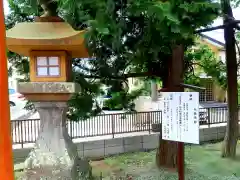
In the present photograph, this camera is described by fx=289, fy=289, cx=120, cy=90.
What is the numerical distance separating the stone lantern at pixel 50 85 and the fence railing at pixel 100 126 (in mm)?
2166

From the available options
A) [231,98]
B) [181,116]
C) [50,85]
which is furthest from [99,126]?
[181,116]

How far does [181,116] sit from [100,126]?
4.27 m

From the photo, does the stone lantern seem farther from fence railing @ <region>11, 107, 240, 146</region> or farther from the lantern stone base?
fence railing @ <region>11, 107, 240, 146</region>

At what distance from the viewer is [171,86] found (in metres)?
5.46

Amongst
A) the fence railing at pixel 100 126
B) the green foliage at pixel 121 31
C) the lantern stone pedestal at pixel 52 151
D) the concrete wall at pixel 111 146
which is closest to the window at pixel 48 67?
the lantern stone pedestal at pixel 52 151

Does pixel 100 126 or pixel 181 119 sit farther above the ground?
pixel 181 119

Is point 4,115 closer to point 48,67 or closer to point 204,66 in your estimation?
point 48,67

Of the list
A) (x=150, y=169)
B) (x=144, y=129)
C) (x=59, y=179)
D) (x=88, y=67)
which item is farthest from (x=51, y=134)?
(x=144, y=129)

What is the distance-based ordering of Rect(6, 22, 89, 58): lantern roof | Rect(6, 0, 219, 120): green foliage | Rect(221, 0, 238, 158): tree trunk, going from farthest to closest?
Rect(221, 0, 238, 158): tree trunk < Rect(6, 22, 89, 58): lantern roof < Rect(6, 0, 219, 120): green foliage

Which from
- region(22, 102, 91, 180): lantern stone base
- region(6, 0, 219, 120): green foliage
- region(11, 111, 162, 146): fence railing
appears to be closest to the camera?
region(6, 0, 219, 120): green foliage

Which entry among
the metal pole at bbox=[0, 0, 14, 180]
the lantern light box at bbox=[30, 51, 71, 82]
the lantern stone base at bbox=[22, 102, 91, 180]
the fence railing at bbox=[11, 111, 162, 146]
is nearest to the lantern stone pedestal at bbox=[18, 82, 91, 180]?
the lantern stone base at bbox=[22, 102, 91, 180]

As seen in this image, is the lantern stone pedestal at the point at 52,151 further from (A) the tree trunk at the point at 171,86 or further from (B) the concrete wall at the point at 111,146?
(B) the concrete wall at the point at 111,146

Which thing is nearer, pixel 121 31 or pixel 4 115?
pixel 4 115

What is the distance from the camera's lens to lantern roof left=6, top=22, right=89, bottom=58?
4.11m
